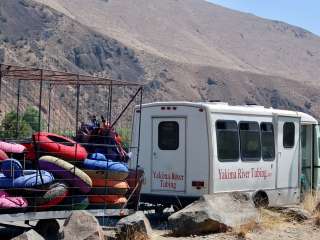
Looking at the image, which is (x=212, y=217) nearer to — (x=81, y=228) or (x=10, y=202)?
(x=81, y=228)

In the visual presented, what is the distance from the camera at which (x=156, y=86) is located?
90.1 m

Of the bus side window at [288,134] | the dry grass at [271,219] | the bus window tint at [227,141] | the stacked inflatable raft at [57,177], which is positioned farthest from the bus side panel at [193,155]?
the bus side window at [288,134]

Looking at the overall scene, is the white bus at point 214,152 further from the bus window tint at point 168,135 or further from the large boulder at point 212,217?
the large boulder at point 212,217

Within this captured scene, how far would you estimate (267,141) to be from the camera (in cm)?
1642

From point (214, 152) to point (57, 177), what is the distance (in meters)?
4.57

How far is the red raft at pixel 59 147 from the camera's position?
36.1 feet

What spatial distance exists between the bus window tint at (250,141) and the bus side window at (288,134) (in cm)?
115

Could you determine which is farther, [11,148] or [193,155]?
[193,155]

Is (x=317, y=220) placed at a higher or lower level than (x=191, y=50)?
lower

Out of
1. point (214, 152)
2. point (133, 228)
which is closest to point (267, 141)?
point (214, 152)

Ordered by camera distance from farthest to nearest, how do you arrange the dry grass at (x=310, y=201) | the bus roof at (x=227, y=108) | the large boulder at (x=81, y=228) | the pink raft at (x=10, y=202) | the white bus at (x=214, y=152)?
the dry grass at (x=310, y=201) → the bus roof at (x=227, y=108) → the white bus at (x=214, y=152) → the large boulder at (x=81, y=228) → the pink raft at (x=10, y=202)

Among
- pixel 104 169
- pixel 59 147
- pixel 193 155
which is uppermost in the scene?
pixel 59 147

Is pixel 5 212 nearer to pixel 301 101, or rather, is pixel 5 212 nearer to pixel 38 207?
pixel 38 207

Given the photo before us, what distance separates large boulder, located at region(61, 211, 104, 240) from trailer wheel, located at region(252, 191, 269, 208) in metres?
6.20
